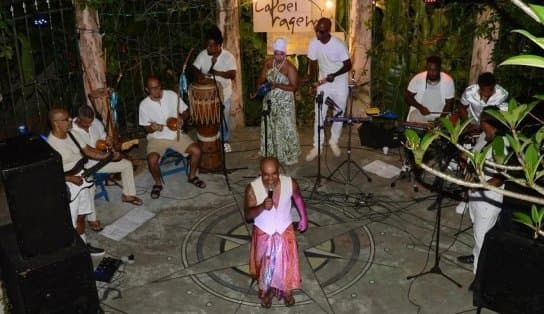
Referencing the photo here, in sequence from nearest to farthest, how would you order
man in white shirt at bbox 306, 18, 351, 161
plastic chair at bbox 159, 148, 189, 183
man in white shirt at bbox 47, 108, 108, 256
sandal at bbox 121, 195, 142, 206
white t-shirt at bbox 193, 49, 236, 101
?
man in white shirt at bbox 47, 108, 108, 256 < sandal at bbox 121, 195, 142, 206 < man in white shirt at bbox 306, 18, 351, 161 < plastic chair at bbox 159, 148, 189, 183 < white t-shirt at bbox 193, 49, 236, 101

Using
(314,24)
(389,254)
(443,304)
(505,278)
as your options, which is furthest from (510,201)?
(314,24)

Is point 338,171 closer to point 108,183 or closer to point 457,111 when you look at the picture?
point 457,111

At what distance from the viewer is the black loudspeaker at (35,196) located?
14.2 ft

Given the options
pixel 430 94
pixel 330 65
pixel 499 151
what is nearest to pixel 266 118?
pixel 330 65

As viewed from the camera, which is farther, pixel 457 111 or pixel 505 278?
pixel 457 111

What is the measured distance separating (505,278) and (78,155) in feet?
13.5

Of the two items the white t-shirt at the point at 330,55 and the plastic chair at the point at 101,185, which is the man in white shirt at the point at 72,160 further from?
the white t-shirt at the point at 330,55

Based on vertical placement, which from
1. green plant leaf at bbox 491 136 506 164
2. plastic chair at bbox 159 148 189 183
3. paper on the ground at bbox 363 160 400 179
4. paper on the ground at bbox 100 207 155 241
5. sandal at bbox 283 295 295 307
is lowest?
sandal at bbox 283 295 295 307

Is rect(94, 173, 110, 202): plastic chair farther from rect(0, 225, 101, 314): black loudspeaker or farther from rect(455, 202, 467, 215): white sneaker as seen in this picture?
rect(455, 202, 467, 215): white sneaker

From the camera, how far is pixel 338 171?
8031 millimetres

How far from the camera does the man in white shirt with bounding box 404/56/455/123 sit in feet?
24.8

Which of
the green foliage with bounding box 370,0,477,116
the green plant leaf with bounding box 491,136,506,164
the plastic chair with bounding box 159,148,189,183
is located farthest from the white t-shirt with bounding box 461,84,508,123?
the green plant leaf with bounding box 491,136,506,164

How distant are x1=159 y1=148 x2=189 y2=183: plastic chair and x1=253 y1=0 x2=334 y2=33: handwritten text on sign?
7.20 feet

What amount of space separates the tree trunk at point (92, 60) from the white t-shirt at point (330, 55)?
2.64 metres
